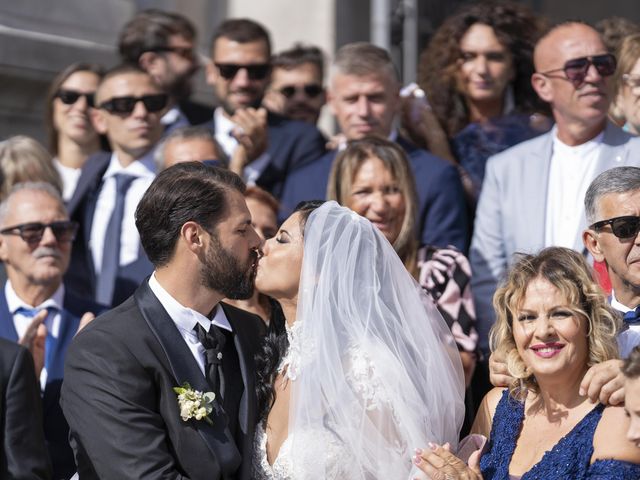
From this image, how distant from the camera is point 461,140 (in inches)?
316

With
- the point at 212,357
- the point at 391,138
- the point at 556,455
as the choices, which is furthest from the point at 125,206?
the point at 556,455

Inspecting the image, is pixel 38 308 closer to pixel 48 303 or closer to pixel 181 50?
pixel 48 303

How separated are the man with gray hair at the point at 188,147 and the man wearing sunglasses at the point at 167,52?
1.09 m

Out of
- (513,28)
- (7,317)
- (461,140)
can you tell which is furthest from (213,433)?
(513,28)

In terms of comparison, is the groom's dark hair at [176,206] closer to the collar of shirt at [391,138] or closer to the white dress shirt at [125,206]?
the white dress shirt at [125,206]

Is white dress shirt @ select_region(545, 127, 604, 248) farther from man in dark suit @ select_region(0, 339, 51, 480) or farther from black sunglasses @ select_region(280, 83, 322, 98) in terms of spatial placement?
man in dark suit @ select_region(0, 339, 51, 480)

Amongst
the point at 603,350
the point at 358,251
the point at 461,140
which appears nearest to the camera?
the point at 603,350

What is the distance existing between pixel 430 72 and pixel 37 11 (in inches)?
134

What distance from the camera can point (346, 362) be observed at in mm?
5508

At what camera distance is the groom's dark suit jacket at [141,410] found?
521cm

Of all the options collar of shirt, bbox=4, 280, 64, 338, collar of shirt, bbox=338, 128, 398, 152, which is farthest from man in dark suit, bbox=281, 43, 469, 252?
collar of shirt, bbox=4, 280, 64, 338

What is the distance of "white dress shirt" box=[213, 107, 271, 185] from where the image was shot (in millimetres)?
8008

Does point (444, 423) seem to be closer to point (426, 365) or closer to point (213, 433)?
point (426, 365)

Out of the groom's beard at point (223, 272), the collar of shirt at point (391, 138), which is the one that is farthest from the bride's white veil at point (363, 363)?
the collar of shirt at point (391, 138)
